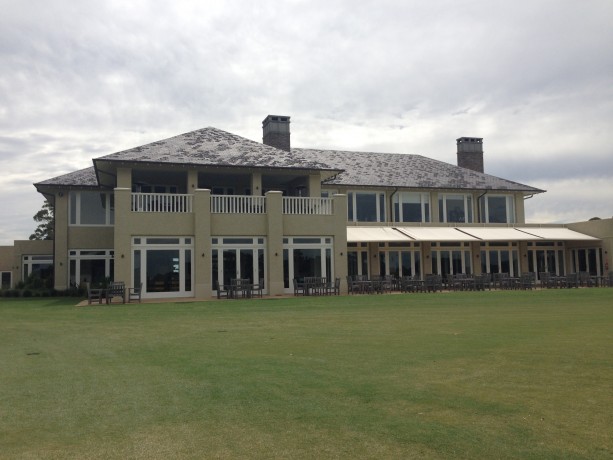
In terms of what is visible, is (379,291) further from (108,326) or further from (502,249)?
(108,326)

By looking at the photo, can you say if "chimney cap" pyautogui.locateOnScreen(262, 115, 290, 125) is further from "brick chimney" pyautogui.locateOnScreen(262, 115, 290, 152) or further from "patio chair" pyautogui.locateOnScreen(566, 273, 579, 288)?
"patio chair" pyautogui.locateOnScreen(566, 273, 579, 288)

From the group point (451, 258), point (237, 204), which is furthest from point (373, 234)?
point (237, 204)

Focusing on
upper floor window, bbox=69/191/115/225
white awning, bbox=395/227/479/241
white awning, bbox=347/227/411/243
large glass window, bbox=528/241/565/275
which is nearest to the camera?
white awning, bbox=347/227/411/243

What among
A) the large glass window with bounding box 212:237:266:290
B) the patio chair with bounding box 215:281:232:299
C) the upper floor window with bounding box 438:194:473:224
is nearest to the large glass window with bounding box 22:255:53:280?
the large glass window with bounding box 212:237:266:290

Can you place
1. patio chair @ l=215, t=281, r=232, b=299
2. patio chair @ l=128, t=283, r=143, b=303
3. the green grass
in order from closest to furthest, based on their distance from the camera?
the green grass
patio chair @ l=128, t=283, r=143, b=303
patio chair @ l=215, t=281, r=232, b=299

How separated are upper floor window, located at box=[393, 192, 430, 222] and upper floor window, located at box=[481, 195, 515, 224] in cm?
375

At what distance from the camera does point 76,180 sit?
28500mm

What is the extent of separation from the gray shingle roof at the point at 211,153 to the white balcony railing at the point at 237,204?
136 centimetres

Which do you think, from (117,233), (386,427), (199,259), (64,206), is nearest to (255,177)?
(199,259)

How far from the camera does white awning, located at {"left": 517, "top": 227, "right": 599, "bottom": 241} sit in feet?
104

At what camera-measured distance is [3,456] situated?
4.54 meters

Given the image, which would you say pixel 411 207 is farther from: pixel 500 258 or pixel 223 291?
Result: pixel 223 291

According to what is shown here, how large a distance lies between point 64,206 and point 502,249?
2343cm

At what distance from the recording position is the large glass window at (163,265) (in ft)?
74.5
